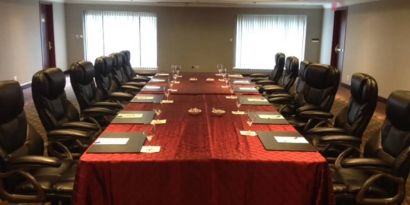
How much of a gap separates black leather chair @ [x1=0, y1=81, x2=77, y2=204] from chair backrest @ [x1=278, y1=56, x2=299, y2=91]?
3911 mm

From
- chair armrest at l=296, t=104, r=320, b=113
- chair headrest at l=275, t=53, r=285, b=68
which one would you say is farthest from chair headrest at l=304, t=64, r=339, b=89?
chair headrest at l=275, t=53, r=285, b=68

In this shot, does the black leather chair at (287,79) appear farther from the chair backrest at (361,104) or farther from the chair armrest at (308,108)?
the chair backrest at (361,104)

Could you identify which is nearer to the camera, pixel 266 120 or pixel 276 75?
pixel 266 120

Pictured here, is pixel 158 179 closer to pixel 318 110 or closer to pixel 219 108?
pixel 219 108

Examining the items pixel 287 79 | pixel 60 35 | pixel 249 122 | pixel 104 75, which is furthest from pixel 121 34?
pixel 249 122

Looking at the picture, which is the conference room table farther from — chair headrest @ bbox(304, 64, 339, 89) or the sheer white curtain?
the sheer white curtain

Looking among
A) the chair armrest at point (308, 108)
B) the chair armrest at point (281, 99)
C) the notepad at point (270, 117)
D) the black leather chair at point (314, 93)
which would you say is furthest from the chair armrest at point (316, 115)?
the chair armrest at point (281, 99)

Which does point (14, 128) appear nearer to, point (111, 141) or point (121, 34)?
point (111, 141)

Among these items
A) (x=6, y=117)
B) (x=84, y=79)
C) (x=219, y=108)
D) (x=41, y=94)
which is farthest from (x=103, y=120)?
(x=6, y=117)

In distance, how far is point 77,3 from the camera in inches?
441

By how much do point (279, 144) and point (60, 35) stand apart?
994cm

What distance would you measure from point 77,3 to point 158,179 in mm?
10299

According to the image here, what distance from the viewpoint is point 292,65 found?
19.1ft

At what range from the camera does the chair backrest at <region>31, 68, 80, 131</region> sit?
10.3ft
